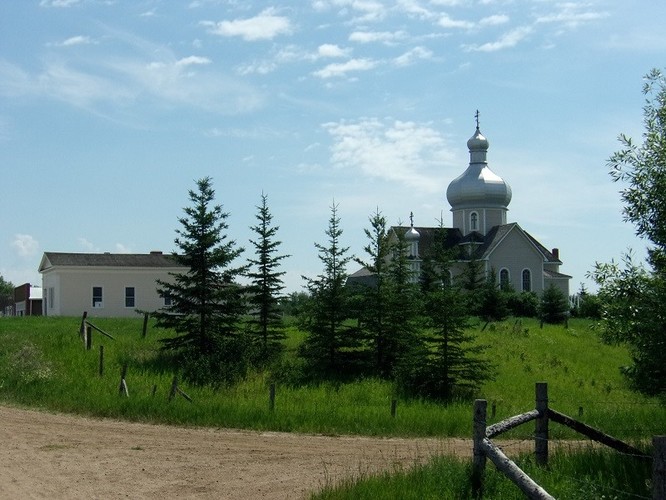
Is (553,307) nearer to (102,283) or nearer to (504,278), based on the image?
(504,278)

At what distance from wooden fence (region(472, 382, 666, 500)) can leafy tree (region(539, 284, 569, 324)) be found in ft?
149

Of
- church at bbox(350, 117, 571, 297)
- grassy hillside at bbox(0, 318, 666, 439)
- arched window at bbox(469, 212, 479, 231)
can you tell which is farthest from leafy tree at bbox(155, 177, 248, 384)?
arched window at bbox(469, 212, 479, 231)

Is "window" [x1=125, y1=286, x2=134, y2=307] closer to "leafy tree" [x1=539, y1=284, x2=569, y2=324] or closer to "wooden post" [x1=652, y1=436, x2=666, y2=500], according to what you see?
"leafy tree" [x1=539, y1=284, x2=569, y2=324]

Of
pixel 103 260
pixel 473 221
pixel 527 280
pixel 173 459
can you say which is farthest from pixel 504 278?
pixel 173 459

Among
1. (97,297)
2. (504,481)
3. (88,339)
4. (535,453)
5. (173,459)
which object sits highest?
(97,297)

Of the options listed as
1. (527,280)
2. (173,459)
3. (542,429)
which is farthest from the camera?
(527,280)

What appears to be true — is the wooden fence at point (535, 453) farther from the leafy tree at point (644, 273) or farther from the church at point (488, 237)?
the church at point (488, 237)

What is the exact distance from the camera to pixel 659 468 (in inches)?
315

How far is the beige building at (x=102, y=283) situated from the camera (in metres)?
53.2

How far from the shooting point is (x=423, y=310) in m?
31.1

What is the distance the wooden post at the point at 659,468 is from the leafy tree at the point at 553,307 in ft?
163

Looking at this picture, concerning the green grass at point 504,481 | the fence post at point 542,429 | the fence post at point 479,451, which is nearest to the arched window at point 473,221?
the green grass at point 504,481

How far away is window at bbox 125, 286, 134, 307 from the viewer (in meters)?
54.0

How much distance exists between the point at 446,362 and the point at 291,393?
5242 mm
